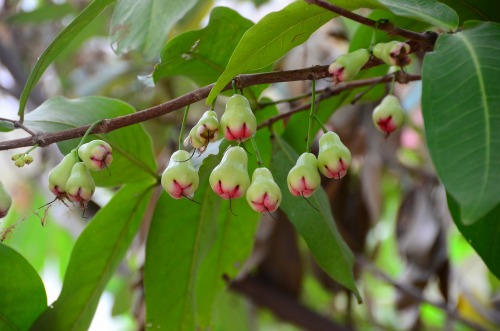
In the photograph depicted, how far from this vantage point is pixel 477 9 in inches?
32.2

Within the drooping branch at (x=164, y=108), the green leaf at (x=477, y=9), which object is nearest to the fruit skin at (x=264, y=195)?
the drooping branch at (x=164, y=108)

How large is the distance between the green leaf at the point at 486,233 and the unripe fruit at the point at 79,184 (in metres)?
0.38

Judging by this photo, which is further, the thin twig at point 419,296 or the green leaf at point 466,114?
the thin twig at point 419,296

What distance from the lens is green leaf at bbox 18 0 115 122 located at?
798 millimetres

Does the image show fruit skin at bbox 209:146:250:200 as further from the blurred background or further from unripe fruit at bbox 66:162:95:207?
the blurred background

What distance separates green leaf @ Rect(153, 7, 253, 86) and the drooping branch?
0.17 m

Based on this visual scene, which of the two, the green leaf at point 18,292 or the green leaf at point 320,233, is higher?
the green leaf at point 18,292

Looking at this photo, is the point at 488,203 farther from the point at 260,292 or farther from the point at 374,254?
Answer: the point at 374,254

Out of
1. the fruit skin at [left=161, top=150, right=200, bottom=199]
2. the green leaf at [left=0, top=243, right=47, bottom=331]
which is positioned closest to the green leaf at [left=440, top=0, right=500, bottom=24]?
the fruit skin at [left=161, top=150, right=200, bottom=199]

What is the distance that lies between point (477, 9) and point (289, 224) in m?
1.01

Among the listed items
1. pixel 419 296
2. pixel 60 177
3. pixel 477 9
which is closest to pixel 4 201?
pixel 60 177

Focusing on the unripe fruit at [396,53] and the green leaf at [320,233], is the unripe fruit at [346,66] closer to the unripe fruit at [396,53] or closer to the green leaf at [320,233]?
the unripe fruit at [396,53]

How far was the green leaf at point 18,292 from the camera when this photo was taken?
33.2 inches

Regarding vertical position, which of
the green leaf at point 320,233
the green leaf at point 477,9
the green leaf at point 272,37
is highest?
the green leaf at point 272,37
